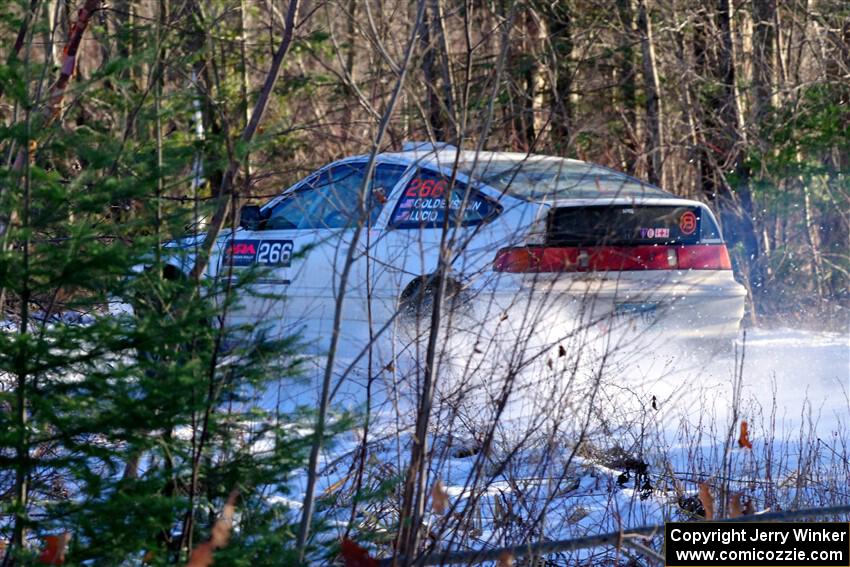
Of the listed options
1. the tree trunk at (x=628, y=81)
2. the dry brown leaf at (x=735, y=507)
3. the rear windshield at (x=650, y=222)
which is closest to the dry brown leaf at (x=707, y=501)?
the dry brown leaf at (x=735, y=507)

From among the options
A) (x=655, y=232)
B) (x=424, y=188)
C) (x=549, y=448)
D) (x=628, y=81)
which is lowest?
(x=549, y=448)

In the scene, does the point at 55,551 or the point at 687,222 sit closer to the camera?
the point at 55,551

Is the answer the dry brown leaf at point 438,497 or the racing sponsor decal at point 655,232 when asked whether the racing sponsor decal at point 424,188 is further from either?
the dry brown leaf at point 438,497

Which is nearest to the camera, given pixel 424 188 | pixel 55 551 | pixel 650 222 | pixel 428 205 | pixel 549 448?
pixel 55 551

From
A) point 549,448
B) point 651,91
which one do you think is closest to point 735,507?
point 549,448

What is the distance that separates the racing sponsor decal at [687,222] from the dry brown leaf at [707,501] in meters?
3.36

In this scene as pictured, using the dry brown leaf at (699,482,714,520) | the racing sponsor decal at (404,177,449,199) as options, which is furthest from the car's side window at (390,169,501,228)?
the dry brown leaf at (699,482,714,520)

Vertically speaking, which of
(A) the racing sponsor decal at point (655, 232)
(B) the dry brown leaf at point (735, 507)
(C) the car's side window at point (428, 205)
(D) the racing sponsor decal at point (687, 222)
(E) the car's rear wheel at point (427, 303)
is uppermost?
(C) the car's side window at point (428, 205)

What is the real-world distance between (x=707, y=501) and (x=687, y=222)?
3564 millimetres

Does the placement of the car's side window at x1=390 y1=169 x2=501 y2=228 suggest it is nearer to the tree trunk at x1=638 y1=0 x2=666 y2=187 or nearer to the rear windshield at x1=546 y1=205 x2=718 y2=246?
the rear windshield at x1=546 y1=205 x2=718 y2=246

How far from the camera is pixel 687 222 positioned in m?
7.69

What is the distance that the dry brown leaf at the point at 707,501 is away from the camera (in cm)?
439

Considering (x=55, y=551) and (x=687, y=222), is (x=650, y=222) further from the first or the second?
(x=55, y=551)

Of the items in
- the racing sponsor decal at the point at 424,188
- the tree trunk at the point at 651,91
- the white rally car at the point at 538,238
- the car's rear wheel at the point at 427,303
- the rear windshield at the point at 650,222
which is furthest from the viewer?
the tree trunk at the point at 651,91
